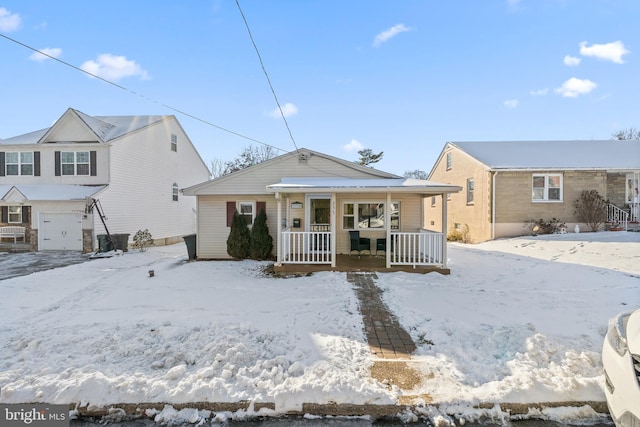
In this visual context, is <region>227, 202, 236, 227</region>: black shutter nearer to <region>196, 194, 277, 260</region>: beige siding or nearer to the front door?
<region>196, 194, 277, 260</region>: beige siding

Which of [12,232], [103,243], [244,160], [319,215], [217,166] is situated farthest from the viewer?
[217,166]

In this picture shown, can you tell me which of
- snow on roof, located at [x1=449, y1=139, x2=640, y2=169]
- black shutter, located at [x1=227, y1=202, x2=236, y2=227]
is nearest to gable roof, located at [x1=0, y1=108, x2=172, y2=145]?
black shutter, located at [x1=227, y1=202, x2=236, y2=227]

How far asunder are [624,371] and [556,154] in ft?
62.3

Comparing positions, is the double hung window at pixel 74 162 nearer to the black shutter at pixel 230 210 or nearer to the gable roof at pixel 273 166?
the gable roof at pixel 273 166

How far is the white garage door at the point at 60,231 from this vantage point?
595 inches

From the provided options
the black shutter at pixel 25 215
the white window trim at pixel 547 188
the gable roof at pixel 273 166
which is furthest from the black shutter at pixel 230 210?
the white window trim at pixel 547 188

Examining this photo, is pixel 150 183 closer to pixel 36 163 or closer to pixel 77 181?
pixel 77 181

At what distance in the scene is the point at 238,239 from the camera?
1125cm

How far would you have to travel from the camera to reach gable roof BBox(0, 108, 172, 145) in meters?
15.8

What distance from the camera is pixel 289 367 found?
3.57m

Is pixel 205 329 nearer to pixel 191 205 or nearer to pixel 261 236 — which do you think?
pixel 261 236

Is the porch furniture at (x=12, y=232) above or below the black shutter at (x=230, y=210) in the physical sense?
below

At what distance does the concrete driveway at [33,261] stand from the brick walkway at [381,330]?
10833 mm

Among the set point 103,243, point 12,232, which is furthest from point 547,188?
point 12,232
